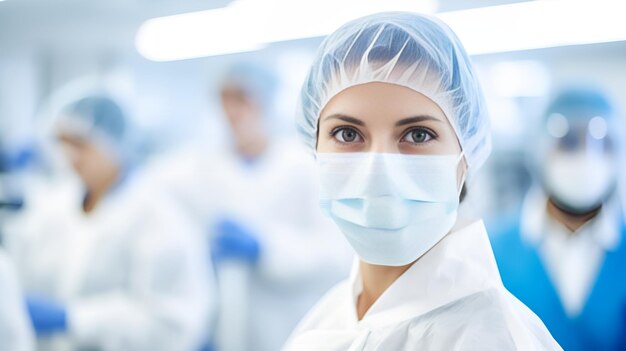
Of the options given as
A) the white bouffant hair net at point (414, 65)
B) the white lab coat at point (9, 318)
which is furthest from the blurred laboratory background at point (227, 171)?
the white bouffant hair net at point (414, 65)

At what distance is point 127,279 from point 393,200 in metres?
1.16

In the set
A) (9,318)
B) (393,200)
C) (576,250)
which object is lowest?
(9,318)

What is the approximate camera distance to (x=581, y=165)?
0.97 meters

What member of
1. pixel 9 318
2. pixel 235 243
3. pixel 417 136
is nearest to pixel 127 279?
pixel 235 243

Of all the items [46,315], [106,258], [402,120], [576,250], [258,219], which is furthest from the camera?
[258,219]

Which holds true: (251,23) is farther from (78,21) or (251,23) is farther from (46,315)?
(46,315)

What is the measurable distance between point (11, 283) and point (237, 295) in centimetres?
99

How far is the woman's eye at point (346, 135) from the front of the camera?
2.44ft

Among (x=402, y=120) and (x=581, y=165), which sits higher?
(x=402, y=120)

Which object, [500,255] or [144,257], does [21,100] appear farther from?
[500,255]

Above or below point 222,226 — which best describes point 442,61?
above

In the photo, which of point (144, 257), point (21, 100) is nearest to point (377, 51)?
point (144, 257)

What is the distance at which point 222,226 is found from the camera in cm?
212

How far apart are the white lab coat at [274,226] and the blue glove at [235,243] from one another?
0.12ft
